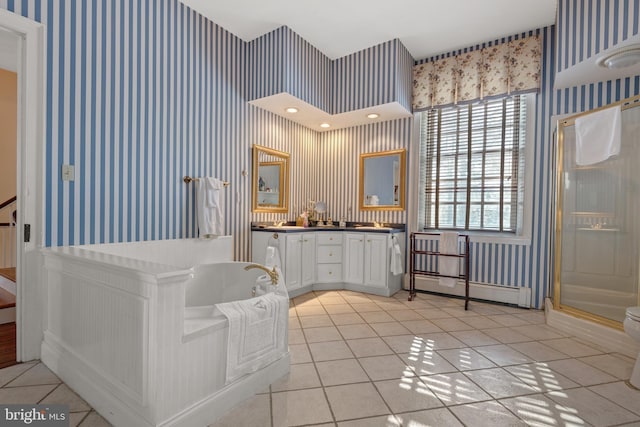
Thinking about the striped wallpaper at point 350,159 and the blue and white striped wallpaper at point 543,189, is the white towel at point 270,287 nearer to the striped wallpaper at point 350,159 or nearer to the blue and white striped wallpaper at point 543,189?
the striped wallpaper at point 350,159

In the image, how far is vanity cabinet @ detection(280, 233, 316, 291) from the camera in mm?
3814

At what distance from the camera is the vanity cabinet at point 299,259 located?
12.5 feet

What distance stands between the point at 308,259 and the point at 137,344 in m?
2.78

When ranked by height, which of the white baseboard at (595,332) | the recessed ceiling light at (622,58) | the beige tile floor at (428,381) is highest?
the recessed ceiling light at (622,58)

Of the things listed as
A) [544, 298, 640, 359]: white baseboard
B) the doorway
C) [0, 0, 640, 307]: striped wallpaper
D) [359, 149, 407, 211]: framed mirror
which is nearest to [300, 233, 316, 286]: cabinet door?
[0, 0, 640, 307]: striped wallpaper

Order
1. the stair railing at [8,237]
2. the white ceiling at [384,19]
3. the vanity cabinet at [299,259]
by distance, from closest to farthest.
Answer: the white ceiling at [384,19] → the vanity cabinet at [299,259] → the stair railing at [8,237]

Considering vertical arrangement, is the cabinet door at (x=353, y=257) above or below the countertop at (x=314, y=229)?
below

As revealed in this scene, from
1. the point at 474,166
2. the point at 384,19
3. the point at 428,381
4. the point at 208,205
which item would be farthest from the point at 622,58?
the point at 208,205

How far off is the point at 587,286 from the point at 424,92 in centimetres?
287

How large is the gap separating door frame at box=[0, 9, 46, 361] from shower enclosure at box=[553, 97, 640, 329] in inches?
172

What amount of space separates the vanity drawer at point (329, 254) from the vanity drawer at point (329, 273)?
0.07 meters

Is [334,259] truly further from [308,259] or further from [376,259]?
[376,259]

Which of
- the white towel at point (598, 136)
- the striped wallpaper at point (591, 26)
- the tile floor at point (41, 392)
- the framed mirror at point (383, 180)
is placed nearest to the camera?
the tile floor at point (41, 392)

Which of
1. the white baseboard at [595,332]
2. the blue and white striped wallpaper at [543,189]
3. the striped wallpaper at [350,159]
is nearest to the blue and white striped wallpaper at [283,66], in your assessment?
the striped wallpaper at [350,159]
